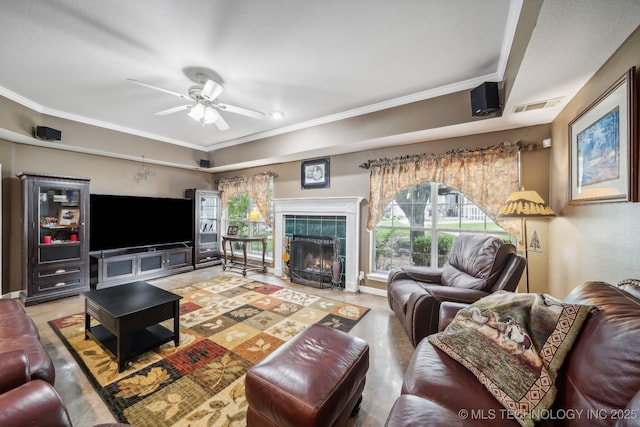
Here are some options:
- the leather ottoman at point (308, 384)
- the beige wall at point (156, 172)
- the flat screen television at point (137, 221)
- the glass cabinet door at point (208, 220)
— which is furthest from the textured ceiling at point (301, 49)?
the glass cabinet door at point (208, 220)

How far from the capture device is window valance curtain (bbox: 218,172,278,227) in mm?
5051

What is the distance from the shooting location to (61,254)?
11.9ft

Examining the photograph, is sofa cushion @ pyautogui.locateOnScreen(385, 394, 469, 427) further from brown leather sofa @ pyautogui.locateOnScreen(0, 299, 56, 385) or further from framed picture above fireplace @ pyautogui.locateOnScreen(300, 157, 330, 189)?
framed picture above fireplace @ pyautogui.locateOnScreen(300, 157, 330, 189)

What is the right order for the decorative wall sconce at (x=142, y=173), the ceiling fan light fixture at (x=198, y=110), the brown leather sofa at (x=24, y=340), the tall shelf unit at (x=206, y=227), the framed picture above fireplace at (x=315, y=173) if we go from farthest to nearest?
the tall shelf unit at (x=206, y=227) → the decorative wall sconce at (x=142, y=173) → the framed picture above fireplace at (x=315, y=173) → the ceiling fan light fixture at (x=198, y=110) → the brown leather sofa at (x=24, y=340)

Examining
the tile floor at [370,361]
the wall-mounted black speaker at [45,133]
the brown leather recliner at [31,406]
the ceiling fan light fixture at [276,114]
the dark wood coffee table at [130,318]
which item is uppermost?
the ceiling fan light fixture at [276,114]

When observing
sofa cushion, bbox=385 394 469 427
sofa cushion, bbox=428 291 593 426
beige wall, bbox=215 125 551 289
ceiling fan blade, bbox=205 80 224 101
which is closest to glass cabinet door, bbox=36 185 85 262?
beige wall, bbox=215 125 551 289

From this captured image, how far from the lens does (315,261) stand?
4.36 meters

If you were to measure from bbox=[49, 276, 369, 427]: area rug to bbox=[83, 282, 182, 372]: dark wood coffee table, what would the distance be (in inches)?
3.6

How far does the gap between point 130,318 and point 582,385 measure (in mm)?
2724

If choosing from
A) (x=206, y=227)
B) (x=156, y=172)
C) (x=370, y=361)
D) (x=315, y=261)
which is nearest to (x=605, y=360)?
(x=370, y=361)

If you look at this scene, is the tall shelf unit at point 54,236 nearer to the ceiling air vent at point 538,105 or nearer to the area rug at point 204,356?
the area rug at point 204,356

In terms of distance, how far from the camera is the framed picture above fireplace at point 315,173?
4.32 m

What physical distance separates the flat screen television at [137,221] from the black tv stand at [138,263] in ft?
0.39

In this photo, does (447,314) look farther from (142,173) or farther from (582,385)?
(142,173)
